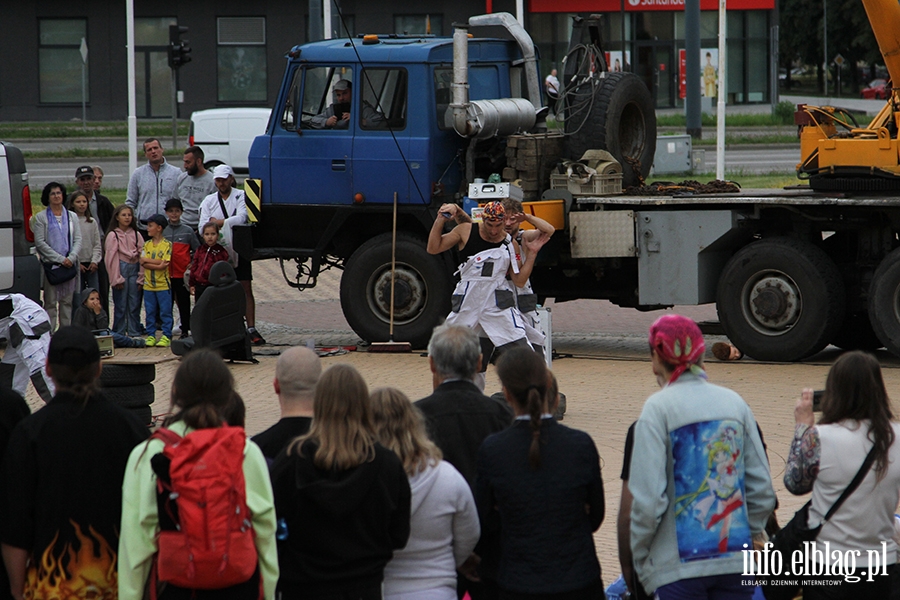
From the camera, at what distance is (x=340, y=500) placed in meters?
4.45

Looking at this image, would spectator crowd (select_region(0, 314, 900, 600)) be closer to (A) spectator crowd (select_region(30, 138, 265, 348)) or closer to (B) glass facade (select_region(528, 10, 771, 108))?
(A) spectator crowd (select_region(30, 138, 265, 348))

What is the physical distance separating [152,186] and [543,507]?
11.2 m

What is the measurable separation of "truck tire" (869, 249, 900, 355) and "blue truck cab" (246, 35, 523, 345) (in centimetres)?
392

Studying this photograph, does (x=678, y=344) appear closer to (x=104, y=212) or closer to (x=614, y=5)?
(x=104, y=212)

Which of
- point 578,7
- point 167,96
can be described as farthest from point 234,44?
point 578,7

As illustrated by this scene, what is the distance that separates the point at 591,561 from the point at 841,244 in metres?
9.04

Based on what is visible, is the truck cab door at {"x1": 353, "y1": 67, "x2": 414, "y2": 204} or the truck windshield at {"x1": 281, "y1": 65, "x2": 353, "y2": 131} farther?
the truck windshield at {"x1": 281, "y1": 65, "x2": 353, "y2": 131}

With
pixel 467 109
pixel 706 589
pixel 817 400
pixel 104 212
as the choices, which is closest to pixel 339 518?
pixel 706 589

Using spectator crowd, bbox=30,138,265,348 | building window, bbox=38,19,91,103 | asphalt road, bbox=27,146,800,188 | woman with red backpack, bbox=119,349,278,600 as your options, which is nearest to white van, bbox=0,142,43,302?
spectator crowd, bbox=30,138,265,348

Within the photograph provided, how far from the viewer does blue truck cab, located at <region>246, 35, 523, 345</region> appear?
527 inches

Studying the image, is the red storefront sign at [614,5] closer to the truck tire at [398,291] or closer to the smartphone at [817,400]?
the truck tire at [398,291]

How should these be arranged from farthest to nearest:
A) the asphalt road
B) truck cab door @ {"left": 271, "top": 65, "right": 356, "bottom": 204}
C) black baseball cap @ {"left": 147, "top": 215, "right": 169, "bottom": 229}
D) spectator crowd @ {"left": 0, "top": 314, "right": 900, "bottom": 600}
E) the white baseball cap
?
1. the asphalt road
2. black baseball cap @ {"left": 147, "top": 215, "right": 169, "bottom": 229}
3. the white baseball cap
4. truck cab door @ {"left": 271, "top": 65, "right": 356, "bottom": 204}
5. spectator crowd @ {"left": 0, "top": 314, "right": 900, "bottom": 600}

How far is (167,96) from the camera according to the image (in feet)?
155

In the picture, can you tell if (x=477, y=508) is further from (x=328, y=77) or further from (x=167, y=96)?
(x=167, y=96)
